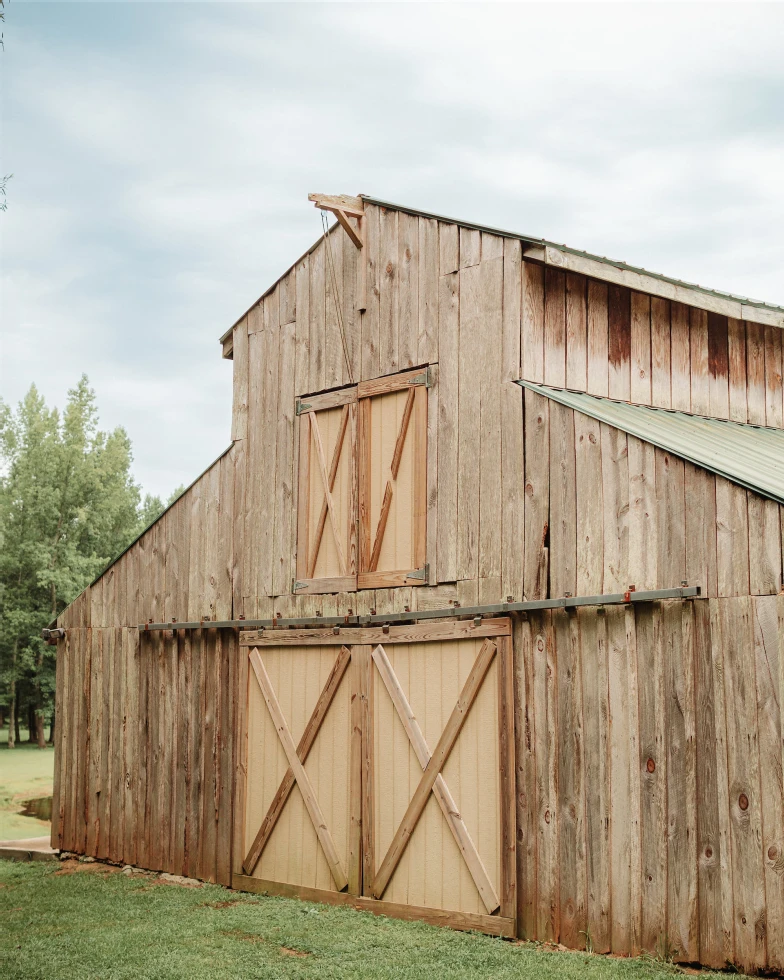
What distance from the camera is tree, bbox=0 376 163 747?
1436 inches

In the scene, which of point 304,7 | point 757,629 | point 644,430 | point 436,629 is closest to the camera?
point 757,629

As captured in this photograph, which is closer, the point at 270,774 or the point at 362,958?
the point at 362,958

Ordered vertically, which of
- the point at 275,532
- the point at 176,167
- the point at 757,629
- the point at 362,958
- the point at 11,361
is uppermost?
the point at 176,167

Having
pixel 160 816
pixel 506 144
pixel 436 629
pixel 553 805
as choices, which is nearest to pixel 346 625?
pixel 436 629

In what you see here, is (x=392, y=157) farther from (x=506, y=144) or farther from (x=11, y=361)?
(x=11, y=361)

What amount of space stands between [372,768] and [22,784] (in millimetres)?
17589

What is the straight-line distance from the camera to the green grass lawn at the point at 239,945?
7.91m

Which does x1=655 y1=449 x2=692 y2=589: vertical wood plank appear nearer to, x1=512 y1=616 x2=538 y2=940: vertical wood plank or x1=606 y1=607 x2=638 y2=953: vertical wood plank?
x1=606 y1=607 x2=638 y2=953: vertical wood plank

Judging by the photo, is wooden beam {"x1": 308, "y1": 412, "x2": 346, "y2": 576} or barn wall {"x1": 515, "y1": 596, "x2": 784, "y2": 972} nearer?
barn wall {"x1": 515, "y1": 596, "x2": 784, "y2": 972}

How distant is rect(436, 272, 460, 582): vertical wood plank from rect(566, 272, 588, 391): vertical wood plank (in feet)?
3.25

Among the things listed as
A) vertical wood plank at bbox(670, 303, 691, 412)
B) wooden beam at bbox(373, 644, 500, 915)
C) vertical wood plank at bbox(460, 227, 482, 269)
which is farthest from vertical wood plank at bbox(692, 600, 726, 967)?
vertical wood plank at bbox(460, 227, 482, 269)

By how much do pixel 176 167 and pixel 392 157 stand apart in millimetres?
19806

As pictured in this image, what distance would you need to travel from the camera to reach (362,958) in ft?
27.4

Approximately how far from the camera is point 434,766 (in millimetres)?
9617
